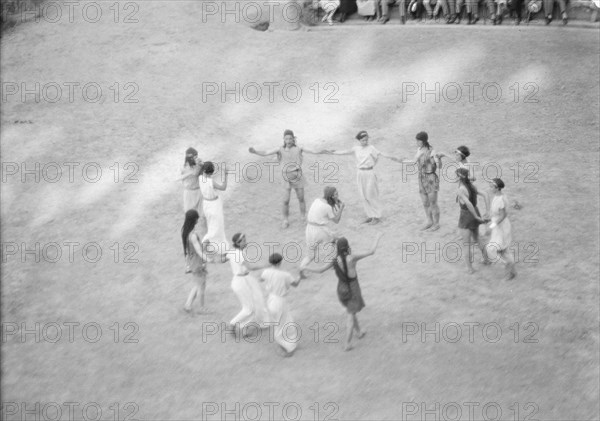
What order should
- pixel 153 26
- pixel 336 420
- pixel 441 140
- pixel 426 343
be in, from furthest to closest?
pixel 153 26 < pixel 441 140 < pixel 426 343 < pixel 336 420

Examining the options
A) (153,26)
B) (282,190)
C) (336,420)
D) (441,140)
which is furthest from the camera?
(153,26)

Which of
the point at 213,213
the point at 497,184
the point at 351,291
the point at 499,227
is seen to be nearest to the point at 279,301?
the point at 351,291

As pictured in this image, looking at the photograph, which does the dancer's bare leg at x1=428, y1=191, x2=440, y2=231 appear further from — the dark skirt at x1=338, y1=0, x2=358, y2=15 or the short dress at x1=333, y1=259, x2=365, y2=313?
the dark skirt at x1=338, y1=0, x2=358, y2=15

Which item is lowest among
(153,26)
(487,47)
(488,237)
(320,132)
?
(488,237)

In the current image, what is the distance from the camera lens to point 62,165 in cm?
1586

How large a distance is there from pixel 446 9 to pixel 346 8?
9.01 feet

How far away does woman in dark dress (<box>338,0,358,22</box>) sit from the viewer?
69.1 ft

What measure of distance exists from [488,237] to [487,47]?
7.49m

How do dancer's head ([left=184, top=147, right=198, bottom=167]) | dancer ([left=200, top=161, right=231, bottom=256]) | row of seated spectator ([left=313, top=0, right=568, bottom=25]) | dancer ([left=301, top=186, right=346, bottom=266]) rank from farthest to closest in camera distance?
row of seated spectator ([left=313, top=0, right=568, bottom=25]) → dancer's head ([left=184, top=147, right=198, bottom=167]) → dancer ([left=200, top=161, right=231, bottom=256]) → dancer ([left=301, top=186, right=346, bottom=266])

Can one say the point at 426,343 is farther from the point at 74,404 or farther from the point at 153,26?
the point at 153,26

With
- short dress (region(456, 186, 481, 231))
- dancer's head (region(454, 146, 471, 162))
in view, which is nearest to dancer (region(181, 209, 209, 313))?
short dress (region(456, 186, 481, 231))

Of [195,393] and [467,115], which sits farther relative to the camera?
[467,115]

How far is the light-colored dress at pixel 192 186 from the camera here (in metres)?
12.6

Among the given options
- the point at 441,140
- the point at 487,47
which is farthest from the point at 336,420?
the point at 487,47
